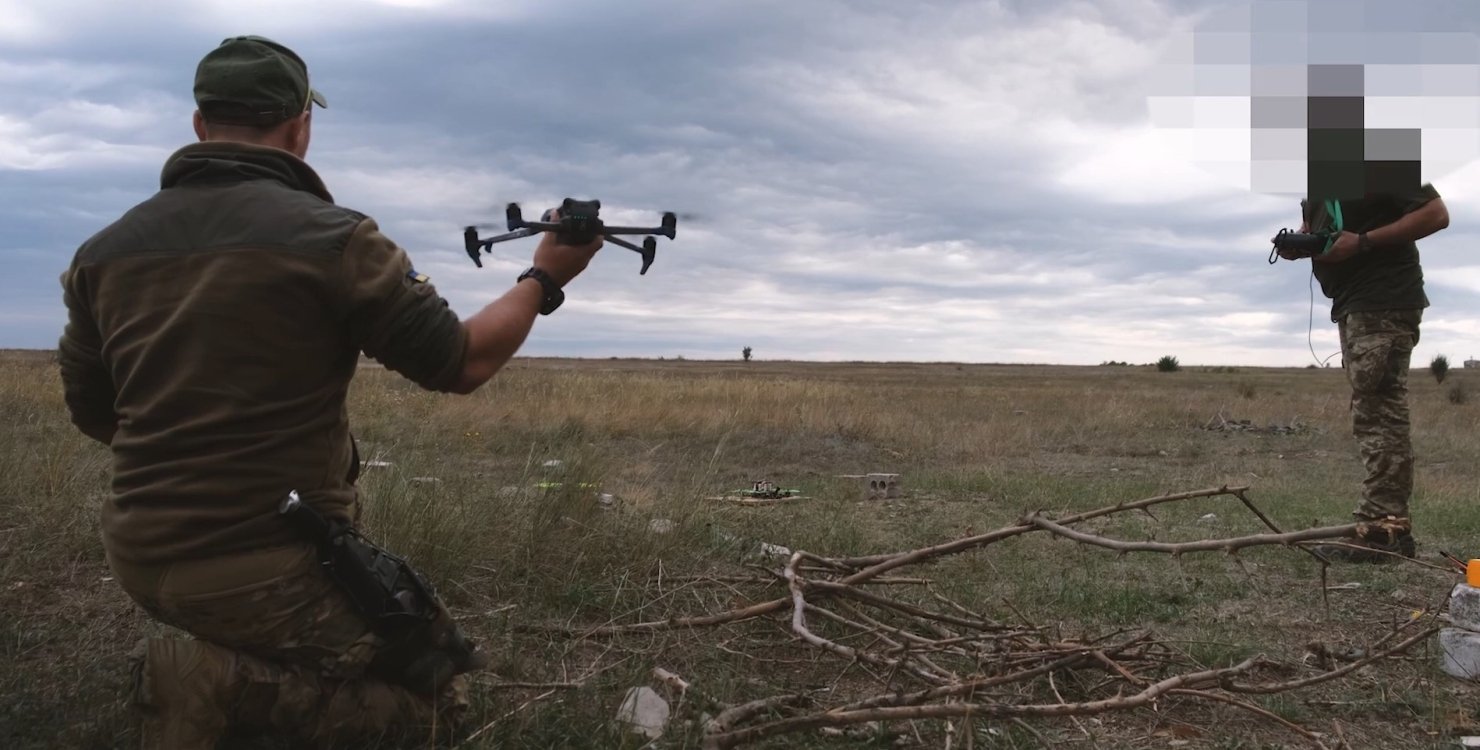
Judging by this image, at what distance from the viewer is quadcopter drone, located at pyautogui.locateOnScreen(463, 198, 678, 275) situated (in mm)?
2037

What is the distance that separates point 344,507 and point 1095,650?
6.50ft

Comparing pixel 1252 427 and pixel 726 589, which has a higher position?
pixel 1252 427

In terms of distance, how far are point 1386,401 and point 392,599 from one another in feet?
14.4

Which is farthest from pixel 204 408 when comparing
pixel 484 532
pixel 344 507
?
pixel 484 532

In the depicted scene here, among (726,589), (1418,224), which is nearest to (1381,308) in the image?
(1418,224)

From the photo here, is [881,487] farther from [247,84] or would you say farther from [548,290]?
[247,84]

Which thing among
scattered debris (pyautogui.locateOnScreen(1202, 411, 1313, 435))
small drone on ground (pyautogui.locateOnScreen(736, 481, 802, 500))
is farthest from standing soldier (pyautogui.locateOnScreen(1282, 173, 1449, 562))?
scattered debris (pyautogui.locateOnScreen(1202, 411, 1313, 435))

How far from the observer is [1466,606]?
2986 millimetres

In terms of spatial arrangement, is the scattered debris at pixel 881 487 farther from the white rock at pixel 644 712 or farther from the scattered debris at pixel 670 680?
the white rock at pixel 644 712

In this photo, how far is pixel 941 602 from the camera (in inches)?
132

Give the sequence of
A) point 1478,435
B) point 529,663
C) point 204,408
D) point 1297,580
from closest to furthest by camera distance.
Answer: point 204,408, point 529,663, point 1297,580, point 1478,435

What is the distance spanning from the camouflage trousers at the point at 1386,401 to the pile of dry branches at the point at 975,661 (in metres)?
1.24

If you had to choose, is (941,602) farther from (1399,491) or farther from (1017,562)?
(1399,491)

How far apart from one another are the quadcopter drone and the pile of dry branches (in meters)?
1.09
